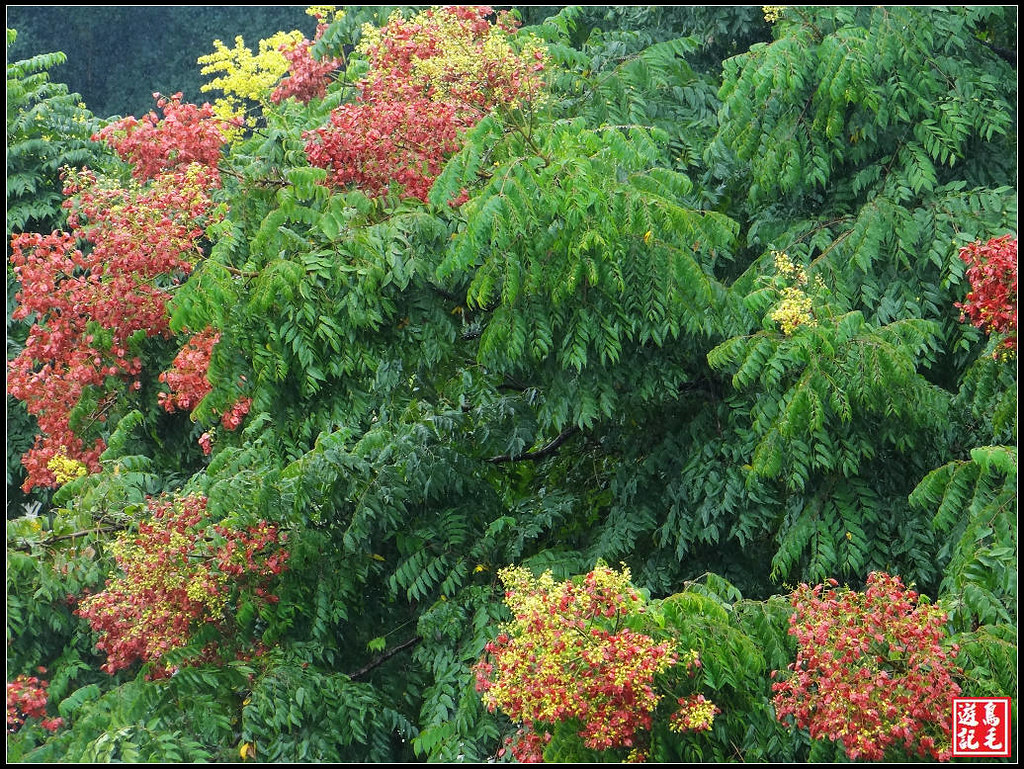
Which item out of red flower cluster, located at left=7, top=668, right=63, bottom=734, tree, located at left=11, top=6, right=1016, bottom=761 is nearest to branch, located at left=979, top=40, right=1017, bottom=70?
tree, located at left=11, top=6, right=1016, bottom=761

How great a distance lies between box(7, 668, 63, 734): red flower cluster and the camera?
18.5ft

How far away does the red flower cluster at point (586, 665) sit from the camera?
4137mm

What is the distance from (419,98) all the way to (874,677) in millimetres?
3576

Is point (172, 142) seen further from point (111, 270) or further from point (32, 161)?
point (32, 161)

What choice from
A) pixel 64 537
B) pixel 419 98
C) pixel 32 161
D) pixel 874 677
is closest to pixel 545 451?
pixel 419 98

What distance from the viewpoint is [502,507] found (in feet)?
23.4

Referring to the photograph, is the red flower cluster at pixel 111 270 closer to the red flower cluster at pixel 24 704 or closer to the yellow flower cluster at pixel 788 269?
the red flower cluster at pixel 24 704

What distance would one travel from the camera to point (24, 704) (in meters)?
5.76

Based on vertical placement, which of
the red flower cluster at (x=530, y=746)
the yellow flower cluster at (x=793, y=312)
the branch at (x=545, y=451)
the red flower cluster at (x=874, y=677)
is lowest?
the branch at (x=545, y=451)

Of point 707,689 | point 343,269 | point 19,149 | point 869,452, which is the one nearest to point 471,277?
point 343,269

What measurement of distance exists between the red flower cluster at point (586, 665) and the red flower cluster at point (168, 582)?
2.08 meters

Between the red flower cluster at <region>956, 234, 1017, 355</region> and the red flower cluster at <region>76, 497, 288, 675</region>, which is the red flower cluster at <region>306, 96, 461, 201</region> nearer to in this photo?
the red flower cluster at <region>76, 497, 288, 675</region>

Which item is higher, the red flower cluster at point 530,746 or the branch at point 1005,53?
the branch at point 1005,53

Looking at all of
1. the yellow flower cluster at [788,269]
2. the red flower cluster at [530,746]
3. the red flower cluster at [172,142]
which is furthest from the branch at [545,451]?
the red flower cluster at [530,746]
